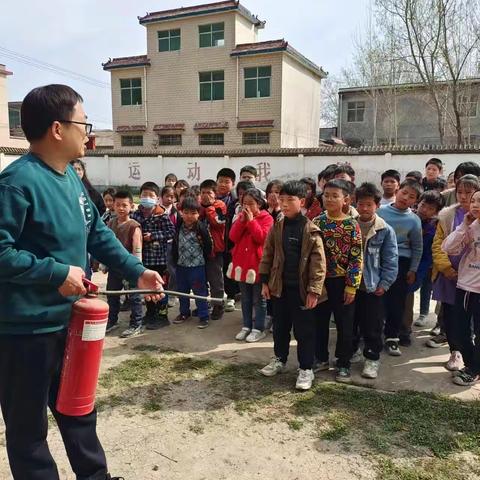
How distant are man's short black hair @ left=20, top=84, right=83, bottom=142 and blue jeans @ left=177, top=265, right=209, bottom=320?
300 centimetres

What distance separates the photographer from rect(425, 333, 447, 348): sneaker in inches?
157

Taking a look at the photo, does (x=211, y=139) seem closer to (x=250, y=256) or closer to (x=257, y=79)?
(x=257, y=79)

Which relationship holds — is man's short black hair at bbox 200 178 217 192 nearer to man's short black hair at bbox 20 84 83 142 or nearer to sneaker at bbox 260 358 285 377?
sneaker at bbox 260 358 285 377

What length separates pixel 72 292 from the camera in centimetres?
165

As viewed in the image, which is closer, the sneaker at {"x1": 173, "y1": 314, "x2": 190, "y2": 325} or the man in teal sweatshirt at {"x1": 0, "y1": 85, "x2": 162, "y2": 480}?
the man in teal sweatshirt at {"x1": 0, "y1": 85, "x2": 162, "y2": 480}

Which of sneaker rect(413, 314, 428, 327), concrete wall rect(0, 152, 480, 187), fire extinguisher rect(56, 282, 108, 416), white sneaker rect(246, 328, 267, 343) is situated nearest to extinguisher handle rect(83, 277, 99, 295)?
fire extinguisher rect(56, 282, 108, 416)

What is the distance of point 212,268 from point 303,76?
22.7 m

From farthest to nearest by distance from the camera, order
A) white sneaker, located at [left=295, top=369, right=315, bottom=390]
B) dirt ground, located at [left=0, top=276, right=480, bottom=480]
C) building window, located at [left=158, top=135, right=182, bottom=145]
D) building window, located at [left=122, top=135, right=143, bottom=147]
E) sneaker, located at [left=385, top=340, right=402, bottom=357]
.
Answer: building window, located at [left=122, top=135, right=143, bottom=147], building window, located at [left=158, top=135, right=182, bottom=145], sneaker, located at [left=385, top=340, right=402, bottom=357], white sneaker, located at [left=295, top=369, right=315, bottom=390], dirt ground, located at [left=0, top=276, right=480, bottom=480]

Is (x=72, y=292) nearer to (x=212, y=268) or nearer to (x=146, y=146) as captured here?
(x=212, y=268)

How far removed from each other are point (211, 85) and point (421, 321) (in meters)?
22.0

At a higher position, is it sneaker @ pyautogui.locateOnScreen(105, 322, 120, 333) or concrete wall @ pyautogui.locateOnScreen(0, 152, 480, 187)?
concrete wall @ pyautogui.locateOnScreen(0, 152, 480, 187)

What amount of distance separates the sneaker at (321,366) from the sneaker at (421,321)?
1.57m

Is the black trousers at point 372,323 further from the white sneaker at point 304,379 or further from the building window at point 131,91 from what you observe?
the building window at point 131,91

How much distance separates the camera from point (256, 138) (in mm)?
23672
